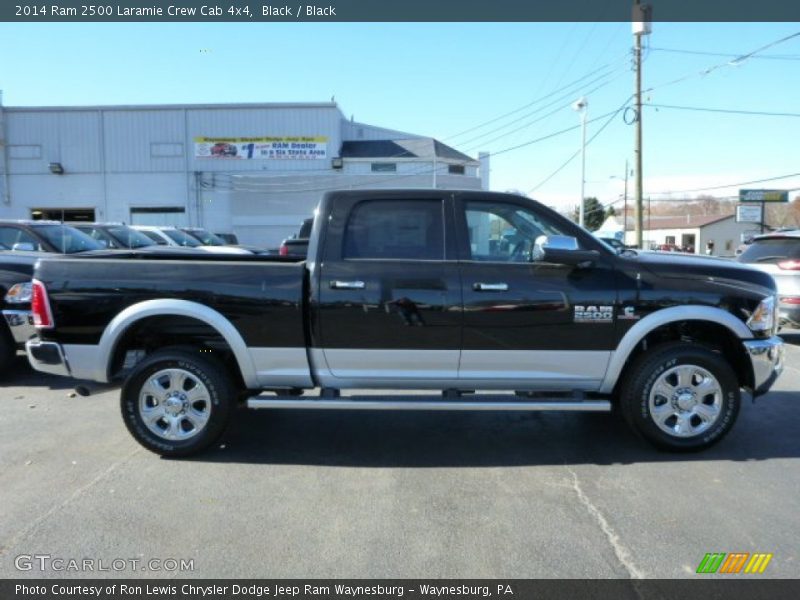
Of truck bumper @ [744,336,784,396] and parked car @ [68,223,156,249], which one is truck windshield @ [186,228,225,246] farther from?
truck bumper @ [744,336,784,396]

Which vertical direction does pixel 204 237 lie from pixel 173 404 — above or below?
above

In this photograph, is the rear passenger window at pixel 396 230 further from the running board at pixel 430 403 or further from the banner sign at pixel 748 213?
the banner sign at pixel 748 213

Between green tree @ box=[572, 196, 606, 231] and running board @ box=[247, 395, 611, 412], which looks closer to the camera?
running board @ box=[247, 395, 611, 412]

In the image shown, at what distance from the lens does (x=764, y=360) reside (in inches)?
177

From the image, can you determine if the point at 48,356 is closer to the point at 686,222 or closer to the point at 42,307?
the point at 42,307

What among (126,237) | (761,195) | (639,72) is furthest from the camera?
(761,195)

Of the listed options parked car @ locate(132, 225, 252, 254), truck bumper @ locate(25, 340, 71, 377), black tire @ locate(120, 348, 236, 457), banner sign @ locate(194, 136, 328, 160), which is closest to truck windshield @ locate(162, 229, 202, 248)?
parked car @ locate(132, 225, 252, 254)

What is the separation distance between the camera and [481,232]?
462 cm

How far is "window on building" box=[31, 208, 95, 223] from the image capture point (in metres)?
38.1

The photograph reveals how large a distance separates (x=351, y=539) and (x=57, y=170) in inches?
1616

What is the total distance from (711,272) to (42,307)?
5148 mm

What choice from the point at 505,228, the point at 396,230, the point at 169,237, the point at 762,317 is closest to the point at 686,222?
the point at 169,237

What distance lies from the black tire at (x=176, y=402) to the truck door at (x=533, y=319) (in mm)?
1891
